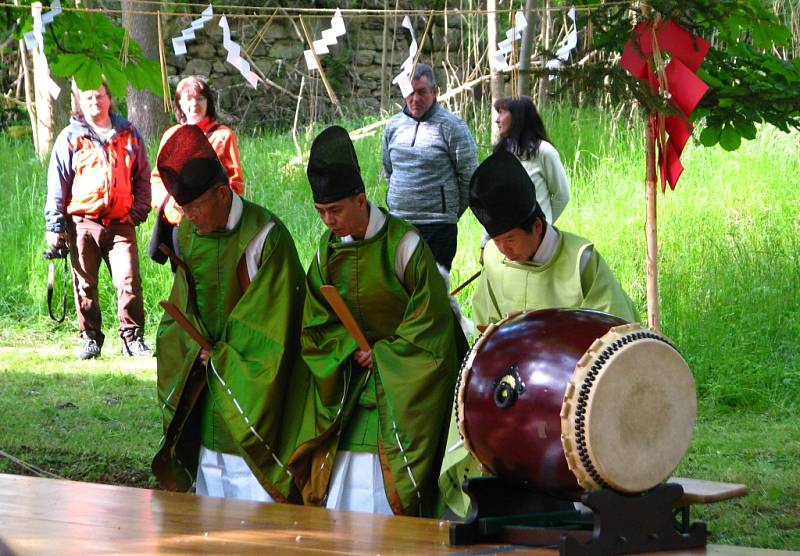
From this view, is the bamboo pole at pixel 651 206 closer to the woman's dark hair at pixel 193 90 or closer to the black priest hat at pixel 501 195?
the black priest hat at pixel 501 195

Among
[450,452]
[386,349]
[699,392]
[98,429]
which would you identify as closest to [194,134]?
[386,349]

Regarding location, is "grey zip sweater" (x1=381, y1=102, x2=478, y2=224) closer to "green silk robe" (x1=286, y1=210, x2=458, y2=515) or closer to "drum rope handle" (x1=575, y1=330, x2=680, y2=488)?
"green silk robe" (x1=286, y1=210, x2=458, y2=515)

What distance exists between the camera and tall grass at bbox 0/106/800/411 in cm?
721

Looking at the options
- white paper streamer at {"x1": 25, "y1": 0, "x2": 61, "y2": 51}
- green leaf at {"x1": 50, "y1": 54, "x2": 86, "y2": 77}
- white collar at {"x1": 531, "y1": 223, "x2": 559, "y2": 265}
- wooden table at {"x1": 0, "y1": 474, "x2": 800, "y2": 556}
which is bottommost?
wooden table at {"x1": 0, "y1": 474, "x2": 800, "y2": 556}

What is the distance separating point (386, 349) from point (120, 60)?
2.57 meters

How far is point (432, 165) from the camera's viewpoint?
22.4 feet

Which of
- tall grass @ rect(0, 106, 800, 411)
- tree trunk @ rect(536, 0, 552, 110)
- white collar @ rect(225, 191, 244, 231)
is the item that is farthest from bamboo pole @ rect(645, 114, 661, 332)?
tree trunk @ rect(536, 0, 552, 110)

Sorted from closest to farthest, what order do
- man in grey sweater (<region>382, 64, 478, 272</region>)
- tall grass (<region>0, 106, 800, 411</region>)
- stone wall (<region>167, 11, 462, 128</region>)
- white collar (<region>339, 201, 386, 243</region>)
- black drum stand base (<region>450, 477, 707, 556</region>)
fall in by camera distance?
black drum stand base (<region>450, 477, 707, 556</region>)
white collar (<region>339, 201, 386, 243</region>)
man in grey sweater (<region>382, 64, 478, 272</region>)
tall grass (<region>0, 106, 800, 411</region>)
stone wall (<region>167, 11, 462, 128</region>)

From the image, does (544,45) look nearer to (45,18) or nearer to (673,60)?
(45,18)

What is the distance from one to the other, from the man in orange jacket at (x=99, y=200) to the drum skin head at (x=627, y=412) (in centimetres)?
574

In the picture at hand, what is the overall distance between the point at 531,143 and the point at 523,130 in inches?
3.3

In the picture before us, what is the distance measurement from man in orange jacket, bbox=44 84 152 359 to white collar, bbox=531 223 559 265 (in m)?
4.75

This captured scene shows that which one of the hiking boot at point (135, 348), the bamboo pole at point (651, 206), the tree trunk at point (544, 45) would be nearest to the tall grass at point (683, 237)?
the tree trunk at point (544, 45)

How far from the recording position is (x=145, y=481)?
5766 millimetres
